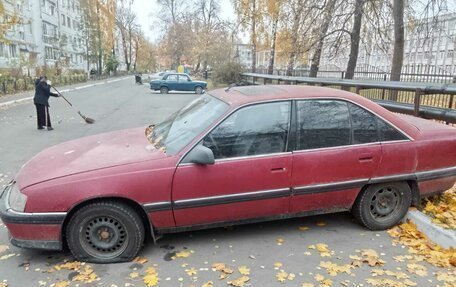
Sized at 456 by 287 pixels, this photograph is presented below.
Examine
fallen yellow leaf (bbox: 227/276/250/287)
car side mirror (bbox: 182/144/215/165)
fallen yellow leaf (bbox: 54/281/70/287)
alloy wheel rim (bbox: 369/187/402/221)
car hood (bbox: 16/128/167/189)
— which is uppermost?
car side mirror (bbox: 182/144/215/165)

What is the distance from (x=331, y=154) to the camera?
3635mm

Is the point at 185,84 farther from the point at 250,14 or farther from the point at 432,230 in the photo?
the point at 432,230

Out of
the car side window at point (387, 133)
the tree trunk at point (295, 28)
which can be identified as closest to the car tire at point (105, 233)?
the car side window at point (387, 133)

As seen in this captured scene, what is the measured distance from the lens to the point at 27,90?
79.5ft

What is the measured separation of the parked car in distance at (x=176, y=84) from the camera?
986 inches

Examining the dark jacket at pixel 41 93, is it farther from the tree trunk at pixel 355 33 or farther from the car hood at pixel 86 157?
the tree trunk at pixel 355 33

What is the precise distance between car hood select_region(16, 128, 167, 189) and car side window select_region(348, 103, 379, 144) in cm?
198

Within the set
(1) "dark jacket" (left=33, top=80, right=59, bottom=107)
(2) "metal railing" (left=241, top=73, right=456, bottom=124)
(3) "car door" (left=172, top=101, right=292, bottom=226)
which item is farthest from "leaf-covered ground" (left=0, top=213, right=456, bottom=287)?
(1) "dark jacket" (left=33, top=80, right=59, bottom=107)

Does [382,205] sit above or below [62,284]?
above

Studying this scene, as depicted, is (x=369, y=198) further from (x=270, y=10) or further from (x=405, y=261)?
(x=270, y=10)

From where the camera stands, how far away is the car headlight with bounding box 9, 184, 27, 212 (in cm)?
314

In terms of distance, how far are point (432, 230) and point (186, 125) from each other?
2.75 metres

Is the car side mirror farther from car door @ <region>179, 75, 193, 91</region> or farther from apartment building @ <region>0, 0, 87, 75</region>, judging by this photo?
apartment building @ <region>0, 0, 87, 75</region>

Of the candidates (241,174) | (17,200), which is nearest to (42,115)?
(17,200)
